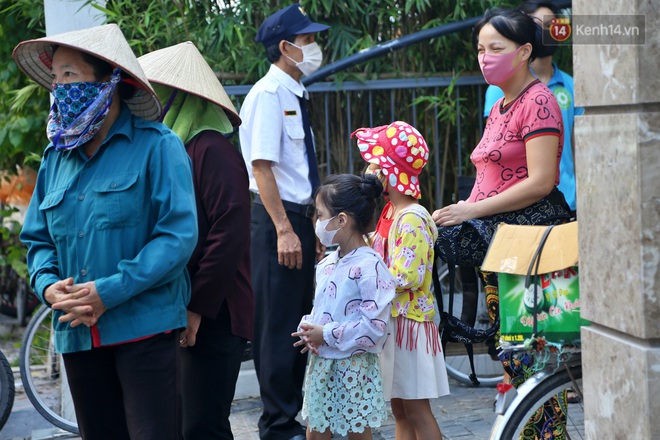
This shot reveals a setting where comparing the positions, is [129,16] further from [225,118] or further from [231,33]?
[225,118]

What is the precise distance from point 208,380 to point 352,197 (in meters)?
0.93

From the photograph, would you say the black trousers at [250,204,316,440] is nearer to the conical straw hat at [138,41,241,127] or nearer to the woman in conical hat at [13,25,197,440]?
the conical straw hat at [138,41,241,127]

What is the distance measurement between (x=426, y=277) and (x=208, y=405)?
1.06m


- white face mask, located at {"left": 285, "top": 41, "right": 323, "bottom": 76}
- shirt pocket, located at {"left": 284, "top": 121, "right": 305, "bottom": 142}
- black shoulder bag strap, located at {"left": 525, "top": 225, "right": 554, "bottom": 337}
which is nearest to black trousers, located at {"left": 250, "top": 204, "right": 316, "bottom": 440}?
shirt pocket, located at {"left": 284, "top": 121, "right": 305, "bottom": 142}

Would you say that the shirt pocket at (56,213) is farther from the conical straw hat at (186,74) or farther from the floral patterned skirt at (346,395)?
the floral patterned skirt at (346,395)

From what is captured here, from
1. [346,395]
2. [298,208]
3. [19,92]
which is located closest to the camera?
[346,395]

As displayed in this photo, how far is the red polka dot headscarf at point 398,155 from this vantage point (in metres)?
4.09

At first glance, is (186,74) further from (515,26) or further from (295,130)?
(515,26)

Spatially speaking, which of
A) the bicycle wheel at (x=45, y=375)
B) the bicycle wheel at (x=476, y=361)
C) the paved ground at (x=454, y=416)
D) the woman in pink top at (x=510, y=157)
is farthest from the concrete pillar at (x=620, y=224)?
the bicycle wheel at (x=45, y=375)

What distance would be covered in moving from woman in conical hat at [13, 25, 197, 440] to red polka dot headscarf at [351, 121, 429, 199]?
1.08m

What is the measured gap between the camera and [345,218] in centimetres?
385

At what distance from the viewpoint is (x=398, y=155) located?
413 cm

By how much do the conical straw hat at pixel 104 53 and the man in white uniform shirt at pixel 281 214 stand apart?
152cm

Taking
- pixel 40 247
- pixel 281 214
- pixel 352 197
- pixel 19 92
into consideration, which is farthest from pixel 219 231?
pixel 19 92
